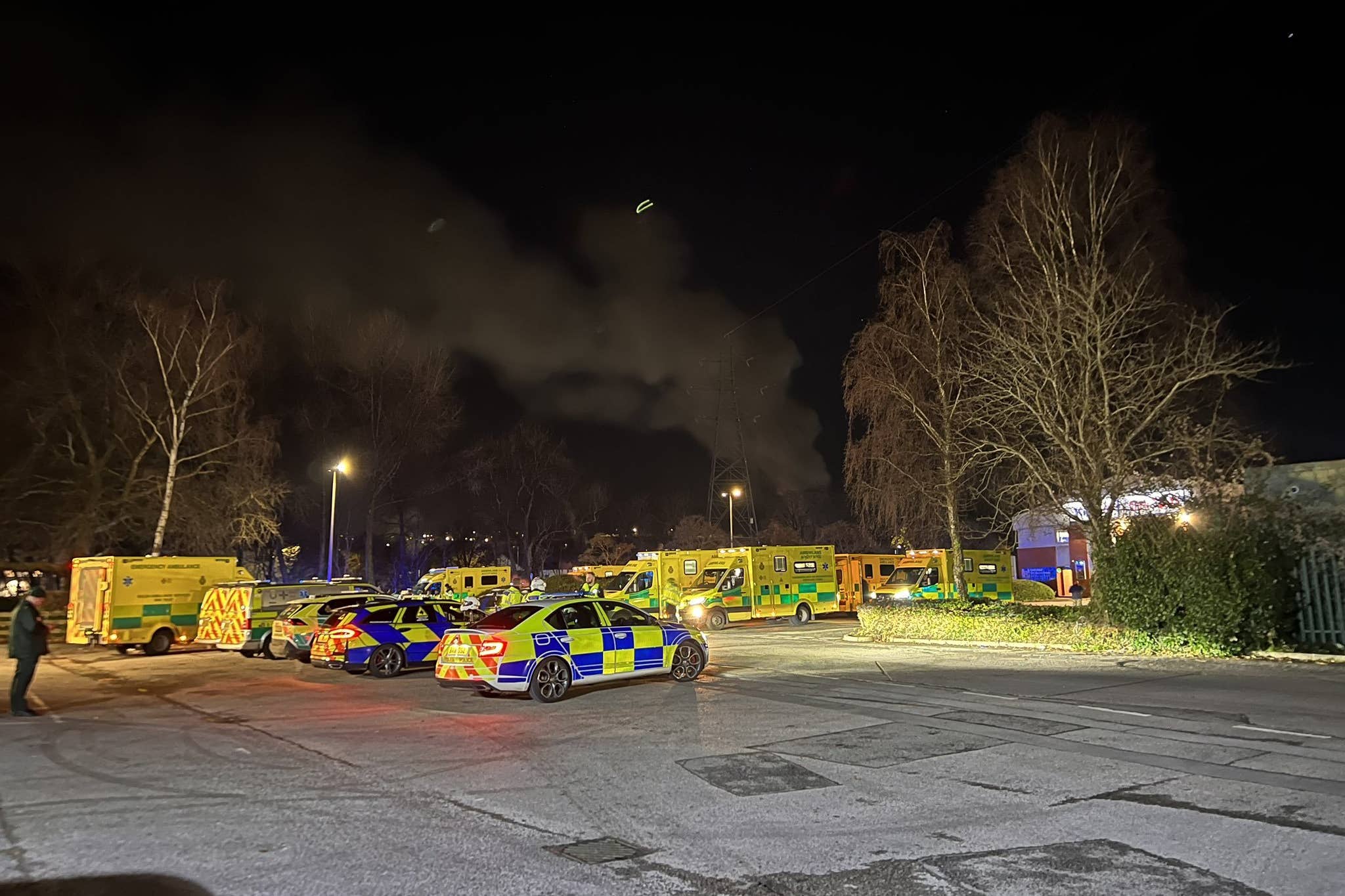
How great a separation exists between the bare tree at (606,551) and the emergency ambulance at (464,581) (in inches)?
1135

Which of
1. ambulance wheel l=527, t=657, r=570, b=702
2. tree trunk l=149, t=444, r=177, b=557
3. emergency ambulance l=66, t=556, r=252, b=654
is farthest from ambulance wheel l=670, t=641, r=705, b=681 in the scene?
tree trunk l=149, t=444, r=177, b=557

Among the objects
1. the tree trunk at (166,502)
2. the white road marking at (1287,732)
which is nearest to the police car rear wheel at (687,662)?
the white road marking at (1287,732)

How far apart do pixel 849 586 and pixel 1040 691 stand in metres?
25.6

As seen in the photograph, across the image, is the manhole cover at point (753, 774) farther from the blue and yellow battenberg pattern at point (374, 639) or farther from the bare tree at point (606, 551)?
the bare tree at point (606, 551)

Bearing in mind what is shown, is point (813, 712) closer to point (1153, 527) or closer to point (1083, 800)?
point (1083, 800)

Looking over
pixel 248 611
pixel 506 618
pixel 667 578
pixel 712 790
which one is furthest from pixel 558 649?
pixel 667 578

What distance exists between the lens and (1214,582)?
15.8 metres

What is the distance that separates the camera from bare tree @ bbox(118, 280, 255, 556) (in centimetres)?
3094

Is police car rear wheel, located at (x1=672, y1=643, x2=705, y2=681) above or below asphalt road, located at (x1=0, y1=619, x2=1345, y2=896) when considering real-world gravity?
above

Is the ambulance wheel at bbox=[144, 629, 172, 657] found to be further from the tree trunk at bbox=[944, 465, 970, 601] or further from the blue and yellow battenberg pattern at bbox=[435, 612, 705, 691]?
the tree trunk at bbox=[944, 465, 970, 601]

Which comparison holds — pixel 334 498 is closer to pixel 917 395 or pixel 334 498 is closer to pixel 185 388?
pixel 185 388

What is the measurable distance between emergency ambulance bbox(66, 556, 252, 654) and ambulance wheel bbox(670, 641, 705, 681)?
16.4m

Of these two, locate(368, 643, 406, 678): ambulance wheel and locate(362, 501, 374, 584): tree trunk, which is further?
locate(362, 501, 374, 584): tree trunk

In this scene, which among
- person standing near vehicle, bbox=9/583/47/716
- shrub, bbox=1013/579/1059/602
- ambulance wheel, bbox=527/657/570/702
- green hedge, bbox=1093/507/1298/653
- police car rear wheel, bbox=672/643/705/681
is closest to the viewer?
person standing near vehicle, bbox=9/583/47/716
